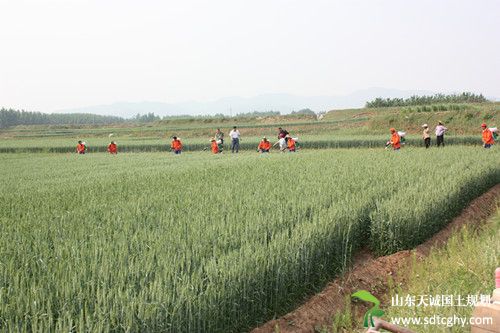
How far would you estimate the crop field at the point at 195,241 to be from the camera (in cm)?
351

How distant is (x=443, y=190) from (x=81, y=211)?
6.31 metres

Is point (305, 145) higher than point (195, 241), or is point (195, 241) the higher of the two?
point (195, 241)

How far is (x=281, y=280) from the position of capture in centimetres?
480

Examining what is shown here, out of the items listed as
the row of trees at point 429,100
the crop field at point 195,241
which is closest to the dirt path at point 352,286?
the crop field at point 195,241

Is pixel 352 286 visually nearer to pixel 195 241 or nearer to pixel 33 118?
pixel 195 241

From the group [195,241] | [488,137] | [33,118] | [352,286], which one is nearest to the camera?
[195,241]

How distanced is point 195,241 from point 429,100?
56125 millimetres

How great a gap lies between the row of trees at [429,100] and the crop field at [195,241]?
1869 inches

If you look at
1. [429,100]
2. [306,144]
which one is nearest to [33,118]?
[429,100]

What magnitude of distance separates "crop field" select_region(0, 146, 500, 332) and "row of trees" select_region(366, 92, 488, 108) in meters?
47.5

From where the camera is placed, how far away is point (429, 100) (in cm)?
5597

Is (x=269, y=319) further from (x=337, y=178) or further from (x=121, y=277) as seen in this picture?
(x=337, y=178)

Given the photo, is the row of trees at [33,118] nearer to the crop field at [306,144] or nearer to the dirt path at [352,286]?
the crop field at [306,144]

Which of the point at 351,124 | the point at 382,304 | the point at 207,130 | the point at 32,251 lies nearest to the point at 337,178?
the point at 382,304
